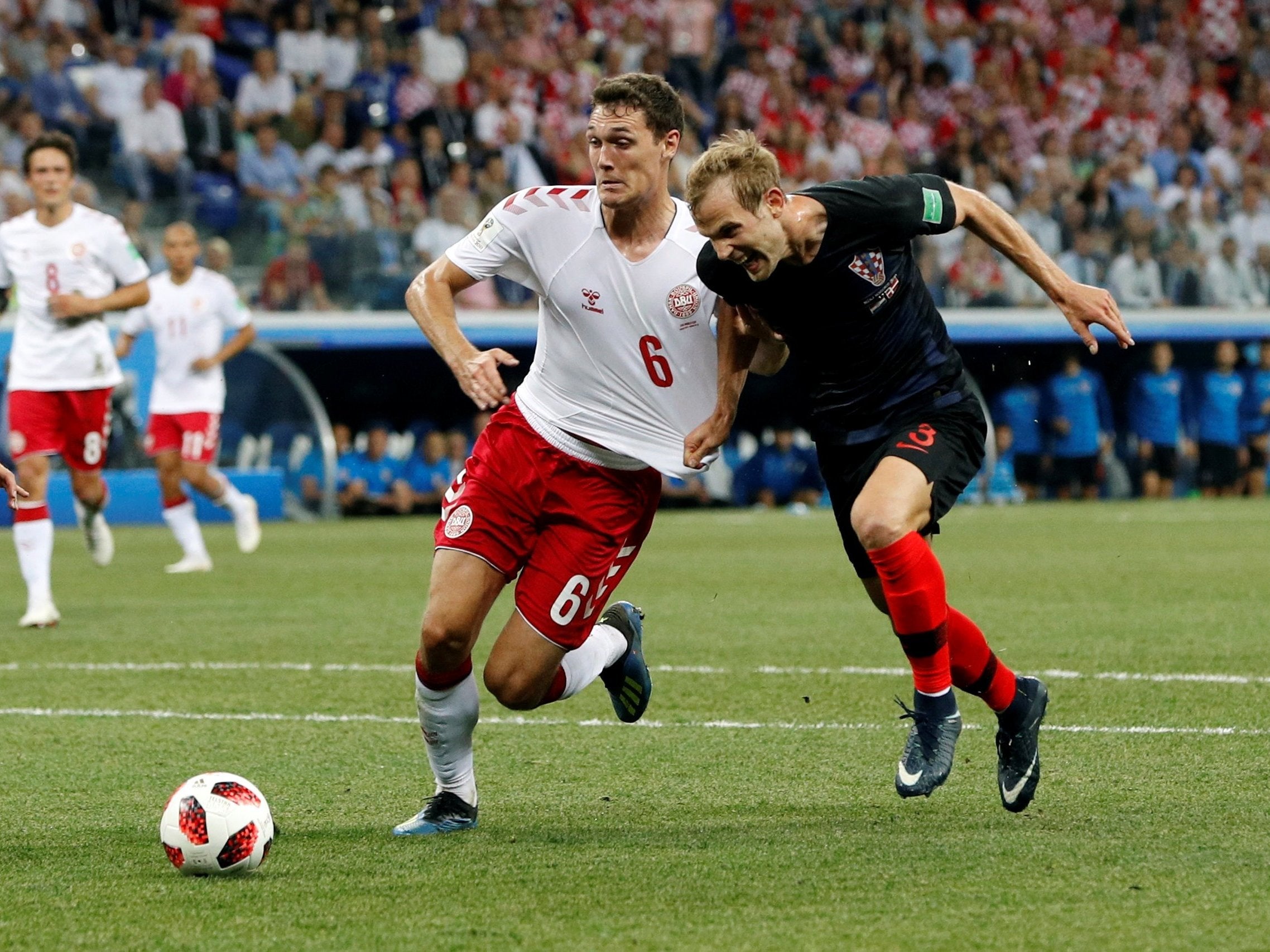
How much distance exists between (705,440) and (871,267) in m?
0.66

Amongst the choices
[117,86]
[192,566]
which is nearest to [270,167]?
[117,86]

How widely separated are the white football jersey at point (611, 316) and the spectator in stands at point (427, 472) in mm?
14579

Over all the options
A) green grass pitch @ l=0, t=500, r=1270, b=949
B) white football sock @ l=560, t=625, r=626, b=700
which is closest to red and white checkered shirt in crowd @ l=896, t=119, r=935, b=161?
green grass pitch @ l=0, t=500, r=1270, b=949

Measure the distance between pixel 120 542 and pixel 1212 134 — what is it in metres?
15.7

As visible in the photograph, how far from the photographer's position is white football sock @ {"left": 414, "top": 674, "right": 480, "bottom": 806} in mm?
4871

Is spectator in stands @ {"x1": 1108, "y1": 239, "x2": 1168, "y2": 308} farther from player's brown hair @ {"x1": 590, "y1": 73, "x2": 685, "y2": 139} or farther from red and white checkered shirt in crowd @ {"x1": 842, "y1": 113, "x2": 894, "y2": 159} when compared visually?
player's brown hair @ {"x1": 590, "y1": 73, "x2": 685, "y2": 139}

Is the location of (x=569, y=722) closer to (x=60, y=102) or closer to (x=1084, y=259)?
(x=60, y=102)

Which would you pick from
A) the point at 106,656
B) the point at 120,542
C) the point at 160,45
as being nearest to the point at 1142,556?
the point at 106,656

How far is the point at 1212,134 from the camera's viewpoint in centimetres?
2436

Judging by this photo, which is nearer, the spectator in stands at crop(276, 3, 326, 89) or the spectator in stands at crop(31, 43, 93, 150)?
the spectator in stands at crop(31, 43, 93, 150)

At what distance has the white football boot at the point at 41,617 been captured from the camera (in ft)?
31.3

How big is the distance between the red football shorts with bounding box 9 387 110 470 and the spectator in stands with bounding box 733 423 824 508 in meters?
11.5

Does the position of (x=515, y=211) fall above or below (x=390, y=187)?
above

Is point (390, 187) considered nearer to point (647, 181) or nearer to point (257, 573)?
point (257, 573)
